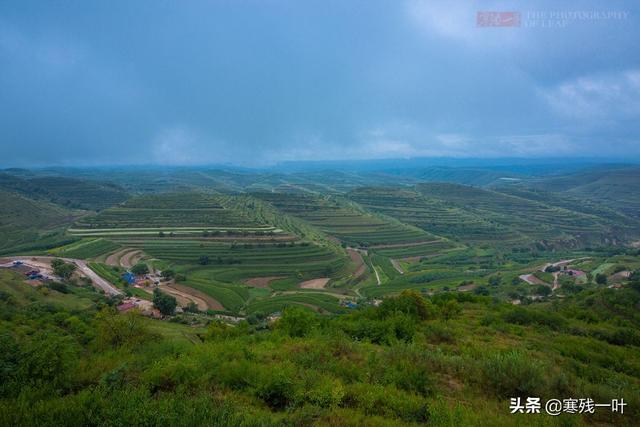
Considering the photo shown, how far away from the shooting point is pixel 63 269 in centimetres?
5066

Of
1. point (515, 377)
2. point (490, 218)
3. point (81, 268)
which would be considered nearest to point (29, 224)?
point (81, 268)

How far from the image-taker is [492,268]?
70688mm

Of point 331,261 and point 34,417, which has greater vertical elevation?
point 34,417

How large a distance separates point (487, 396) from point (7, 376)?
467 inches

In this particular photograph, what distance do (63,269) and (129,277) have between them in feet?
31.9

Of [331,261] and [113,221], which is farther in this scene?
[113,221]

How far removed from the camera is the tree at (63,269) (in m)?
50.1

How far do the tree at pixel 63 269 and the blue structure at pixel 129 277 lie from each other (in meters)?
7.70

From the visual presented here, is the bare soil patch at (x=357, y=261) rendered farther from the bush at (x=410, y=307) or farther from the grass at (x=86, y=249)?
the grass at (x=86, y=249)

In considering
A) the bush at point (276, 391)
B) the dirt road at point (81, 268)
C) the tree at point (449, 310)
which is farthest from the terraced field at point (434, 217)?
the bush at point (276, 391)

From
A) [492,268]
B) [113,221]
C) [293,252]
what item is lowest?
[492,268]

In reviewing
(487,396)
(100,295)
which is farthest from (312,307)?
(487,396)

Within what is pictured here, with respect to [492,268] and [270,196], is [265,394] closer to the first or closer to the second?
[492,268]

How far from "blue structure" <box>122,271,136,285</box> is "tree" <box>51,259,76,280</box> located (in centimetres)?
770
